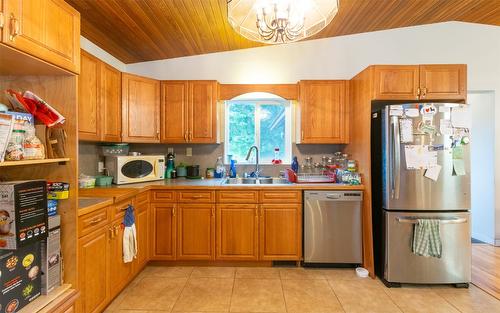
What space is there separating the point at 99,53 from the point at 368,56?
3.32 m

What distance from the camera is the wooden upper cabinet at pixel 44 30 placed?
1129 mm

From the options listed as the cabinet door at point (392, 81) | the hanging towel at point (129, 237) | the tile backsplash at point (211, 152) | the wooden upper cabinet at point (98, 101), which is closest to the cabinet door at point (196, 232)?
the hanging towel at point (129, 237)

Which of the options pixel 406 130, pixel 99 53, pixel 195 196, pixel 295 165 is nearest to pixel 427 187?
pixel 406 130

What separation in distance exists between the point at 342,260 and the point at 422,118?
5.31ft

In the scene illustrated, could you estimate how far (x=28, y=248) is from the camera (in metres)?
1.24

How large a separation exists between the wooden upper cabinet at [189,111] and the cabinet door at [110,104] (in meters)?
0.51

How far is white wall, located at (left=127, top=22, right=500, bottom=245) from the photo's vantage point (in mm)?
3428

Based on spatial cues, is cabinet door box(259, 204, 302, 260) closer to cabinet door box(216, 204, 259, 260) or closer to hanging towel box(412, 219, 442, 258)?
cabinet door box(216, 204, 259, 260)

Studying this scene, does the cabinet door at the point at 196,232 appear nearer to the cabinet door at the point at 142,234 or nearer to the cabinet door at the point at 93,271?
the cabinet door at the point at 142,234

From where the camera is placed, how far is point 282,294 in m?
2.32

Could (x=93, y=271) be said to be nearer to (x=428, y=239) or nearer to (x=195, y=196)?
(x=195, y=196)

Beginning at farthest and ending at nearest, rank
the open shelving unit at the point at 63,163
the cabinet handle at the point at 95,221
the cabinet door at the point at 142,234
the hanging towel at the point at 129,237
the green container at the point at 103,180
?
the green container at the point at 103,180, the cabinet door at the point at 142,234, the hanging towel at the point at 129,237, the cabinet handle at the point at 95,221, the open shelving unit at the point at 63,163

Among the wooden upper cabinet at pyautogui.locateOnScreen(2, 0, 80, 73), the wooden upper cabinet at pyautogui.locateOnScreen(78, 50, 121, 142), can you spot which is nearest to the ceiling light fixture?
the wooden upper cabinet at pyautogui.locateOnScreen(2, 0, 80, 73)

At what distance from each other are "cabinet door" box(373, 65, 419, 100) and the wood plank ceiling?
2.38 feet
